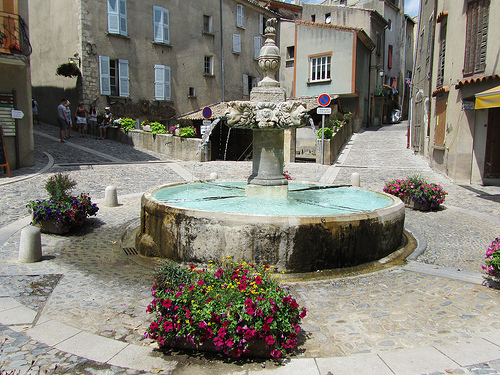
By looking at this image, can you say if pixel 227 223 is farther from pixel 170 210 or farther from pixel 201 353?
pixel 201 353

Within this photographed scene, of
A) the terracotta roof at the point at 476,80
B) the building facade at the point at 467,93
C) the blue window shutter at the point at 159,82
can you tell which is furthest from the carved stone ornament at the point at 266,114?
the blue window shutter at the point at 159,82

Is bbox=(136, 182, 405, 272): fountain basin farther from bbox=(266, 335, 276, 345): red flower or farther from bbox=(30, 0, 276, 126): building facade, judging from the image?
bbox=(30, 0, 276, 126): building facade

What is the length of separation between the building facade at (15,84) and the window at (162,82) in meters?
10.9

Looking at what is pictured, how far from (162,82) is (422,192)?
18.9 m

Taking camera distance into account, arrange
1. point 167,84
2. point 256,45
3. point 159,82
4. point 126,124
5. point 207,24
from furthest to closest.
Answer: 1. point 256,45
2. point 207,24
3. point 167,84
4. point 159,82
5. point 126,124

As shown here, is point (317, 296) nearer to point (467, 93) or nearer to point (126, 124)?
point (467, 93)

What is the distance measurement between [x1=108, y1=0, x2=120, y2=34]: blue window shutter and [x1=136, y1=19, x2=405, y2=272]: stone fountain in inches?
688

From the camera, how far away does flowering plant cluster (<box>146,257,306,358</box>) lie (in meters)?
3.10

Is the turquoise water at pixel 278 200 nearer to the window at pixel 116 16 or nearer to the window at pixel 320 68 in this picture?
the window at pixel 116 16

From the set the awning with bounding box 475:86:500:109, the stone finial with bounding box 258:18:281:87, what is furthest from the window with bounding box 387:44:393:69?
the stone finial with bounding box 258:18:281:87

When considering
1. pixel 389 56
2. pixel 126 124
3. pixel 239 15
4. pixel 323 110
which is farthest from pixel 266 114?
pixel 389 56

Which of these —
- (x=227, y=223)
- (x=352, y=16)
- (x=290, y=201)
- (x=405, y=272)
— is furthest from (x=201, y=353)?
(x=352, y=16)

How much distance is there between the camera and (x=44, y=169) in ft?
43.1

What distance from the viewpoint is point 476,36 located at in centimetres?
1228
